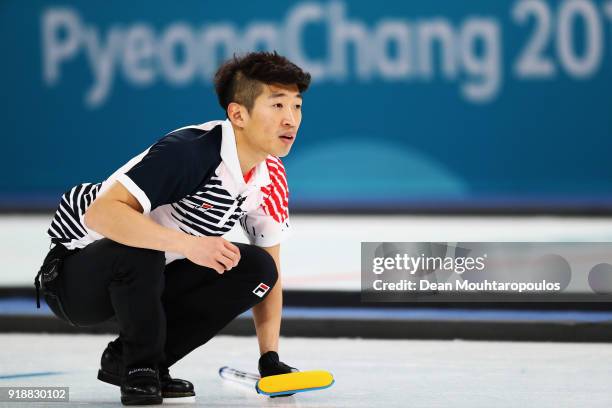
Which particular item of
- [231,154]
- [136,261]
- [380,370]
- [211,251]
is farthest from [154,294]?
[380,370]

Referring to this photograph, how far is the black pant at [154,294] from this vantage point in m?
2.28

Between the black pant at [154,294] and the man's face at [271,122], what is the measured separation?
266 millimetres

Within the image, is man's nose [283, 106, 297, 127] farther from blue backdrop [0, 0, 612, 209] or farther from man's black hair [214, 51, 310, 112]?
blue backdrop [0, 0, 612, 209]

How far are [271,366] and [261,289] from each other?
0.20 meters

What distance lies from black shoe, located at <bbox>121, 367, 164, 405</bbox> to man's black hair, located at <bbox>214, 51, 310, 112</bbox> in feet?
2.10

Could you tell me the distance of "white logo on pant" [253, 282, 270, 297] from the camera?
2.47 m

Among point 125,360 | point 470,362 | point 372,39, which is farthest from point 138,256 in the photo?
point 372,39

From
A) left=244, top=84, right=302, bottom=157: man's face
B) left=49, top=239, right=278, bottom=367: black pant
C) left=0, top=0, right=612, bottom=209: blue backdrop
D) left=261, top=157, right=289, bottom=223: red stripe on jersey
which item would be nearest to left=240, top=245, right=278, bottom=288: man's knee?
left=49, top=239, right=278, bottom=367: black pant

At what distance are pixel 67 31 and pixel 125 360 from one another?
616cm

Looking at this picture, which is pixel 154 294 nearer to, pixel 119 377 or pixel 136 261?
pixel 136 261

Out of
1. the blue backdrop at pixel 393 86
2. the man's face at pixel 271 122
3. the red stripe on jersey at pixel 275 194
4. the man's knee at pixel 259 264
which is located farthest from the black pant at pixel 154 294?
the blue backdrop at pixel 393 86

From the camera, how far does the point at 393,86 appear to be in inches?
305

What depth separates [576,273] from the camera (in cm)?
375

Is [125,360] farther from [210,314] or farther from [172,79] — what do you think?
[172,79]
